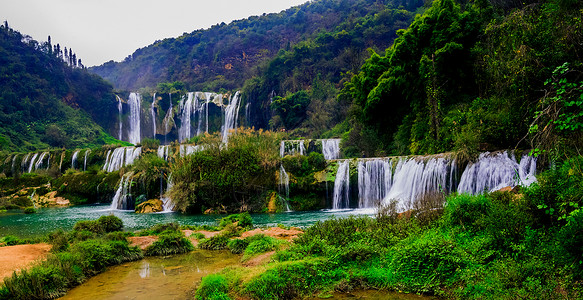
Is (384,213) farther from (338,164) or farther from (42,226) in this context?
(42,226)

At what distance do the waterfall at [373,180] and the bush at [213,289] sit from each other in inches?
511

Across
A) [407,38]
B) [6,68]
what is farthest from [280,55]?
[6,68]

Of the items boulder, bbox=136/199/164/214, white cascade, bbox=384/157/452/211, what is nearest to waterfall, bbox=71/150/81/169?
boulder, bbox=136/199/164/214

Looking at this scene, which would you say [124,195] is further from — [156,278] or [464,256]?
[464,256]

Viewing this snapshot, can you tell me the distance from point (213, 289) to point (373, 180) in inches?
537

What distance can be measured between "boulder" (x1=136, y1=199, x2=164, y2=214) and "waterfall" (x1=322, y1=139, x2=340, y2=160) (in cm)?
1476

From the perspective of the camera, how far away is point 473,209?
6035 millimetres

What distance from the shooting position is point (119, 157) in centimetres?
3325

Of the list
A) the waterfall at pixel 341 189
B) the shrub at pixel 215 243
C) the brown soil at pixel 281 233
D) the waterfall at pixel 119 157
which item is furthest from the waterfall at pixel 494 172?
the waterfall at pixel 119 157

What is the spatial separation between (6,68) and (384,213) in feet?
254

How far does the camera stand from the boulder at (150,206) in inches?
743

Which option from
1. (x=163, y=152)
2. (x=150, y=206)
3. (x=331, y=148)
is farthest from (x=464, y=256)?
(x=163, y=152)

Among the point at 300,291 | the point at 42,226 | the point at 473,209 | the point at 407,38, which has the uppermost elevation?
the point at 407,38

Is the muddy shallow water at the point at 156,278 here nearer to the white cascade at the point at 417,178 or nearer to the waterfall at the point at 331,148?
the white cascade at the point at 417,178
